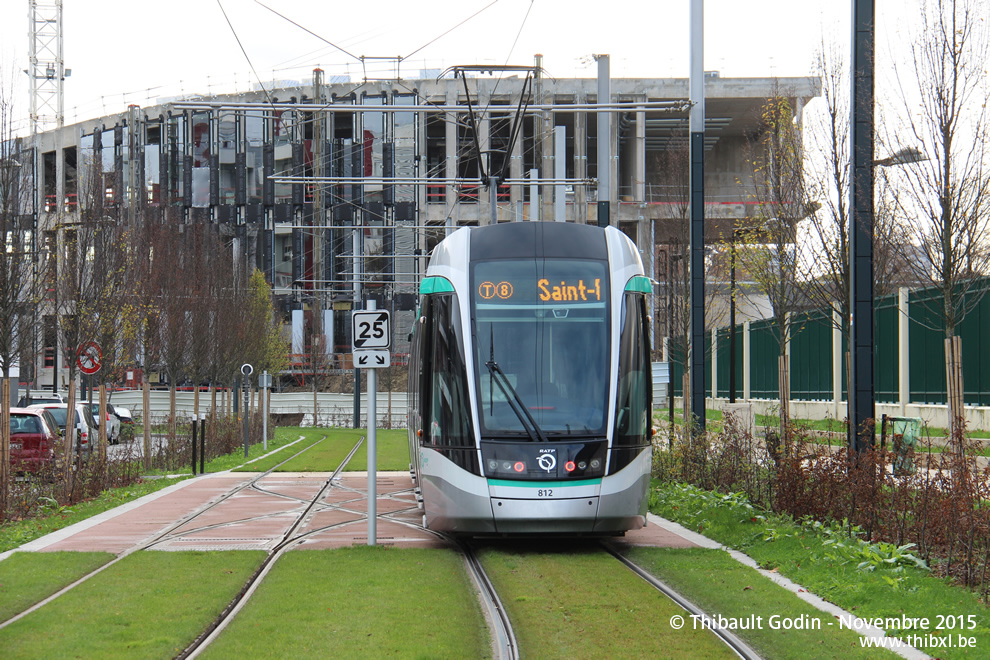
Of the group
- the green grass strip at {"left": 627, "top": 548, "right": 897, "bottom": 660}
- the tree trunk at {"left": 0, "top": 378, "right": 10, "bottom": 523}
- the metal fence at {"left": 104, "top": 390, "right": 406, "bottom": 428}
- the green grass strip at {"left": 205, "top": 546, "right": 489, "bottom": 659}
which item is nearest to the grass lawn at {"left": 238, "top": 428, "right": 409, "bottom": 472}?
the tree trunk at {"left": 0, "top": 378, "right": 10, "bottom": 523}

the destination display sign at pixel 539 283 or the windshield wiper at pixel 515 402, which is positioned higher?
the destination display sign at pixel 539 283

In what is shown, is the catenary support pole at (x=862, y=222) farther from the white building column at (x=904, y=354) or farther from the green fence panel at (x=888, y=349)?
the green fence panel at (x=888, y=349)

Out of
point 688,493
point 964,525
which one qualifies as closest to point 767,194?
point 688,493

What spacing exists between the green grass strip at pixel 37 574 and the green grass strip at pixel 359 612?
1.93 m

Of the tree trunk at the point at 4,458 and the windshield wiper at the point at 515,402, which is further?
the tree trunk at the point at 4,458

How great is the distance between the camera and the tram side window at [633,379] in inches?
505

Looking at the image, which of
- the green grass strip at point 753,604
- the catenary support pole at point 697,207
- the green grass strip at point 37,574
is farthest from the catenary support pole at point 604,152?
Answer: the green grass strip at point 37,574

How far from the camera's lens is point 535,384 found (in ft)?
42.0

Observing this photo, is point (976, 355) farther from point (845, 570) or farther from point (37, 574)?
point (37, 574)

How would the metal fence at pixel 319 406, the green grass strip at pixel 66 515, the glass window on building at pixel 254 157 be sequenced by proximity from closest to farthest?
the green grass strip at pixel 66 515
the metal fence at pixel 319 406
the glass window on building at pixel 254 157

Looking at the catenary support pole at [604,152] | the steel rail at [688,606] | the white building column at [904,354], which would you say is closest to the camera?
the steel rail at [688,606]

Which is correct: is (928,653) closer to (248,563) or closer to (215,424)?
(248,563)

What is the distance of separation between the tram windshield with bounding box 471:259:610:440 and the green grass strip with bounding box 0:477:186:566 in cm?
574

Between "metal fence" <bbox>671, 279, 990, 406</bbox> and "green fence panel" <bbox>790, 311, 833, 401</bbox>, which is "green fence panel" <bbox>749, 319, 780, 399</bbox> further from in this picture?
"green fence panel" <bbox>790, 311, 833, 401</bbox>
